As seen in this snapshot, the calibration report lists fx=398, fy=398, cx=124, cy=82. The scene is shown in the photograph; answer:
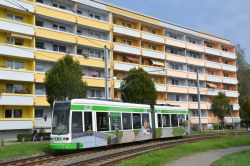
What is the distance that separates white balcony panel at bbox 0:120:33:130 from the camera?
39.7 meters

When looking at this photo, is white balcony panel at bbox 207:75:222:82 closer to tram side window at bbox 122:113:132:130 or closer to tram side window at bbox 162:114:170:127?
tram side window at bbox 162:114:170:127

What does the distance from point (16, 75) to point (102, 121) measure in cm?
2038

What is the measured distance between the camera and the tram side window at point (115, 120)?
25375 mm

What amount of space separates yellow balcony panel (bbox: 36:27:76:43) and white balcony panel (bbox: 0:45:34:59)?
8.80 ft

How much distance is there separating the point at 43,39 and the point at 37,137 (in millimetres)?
14249

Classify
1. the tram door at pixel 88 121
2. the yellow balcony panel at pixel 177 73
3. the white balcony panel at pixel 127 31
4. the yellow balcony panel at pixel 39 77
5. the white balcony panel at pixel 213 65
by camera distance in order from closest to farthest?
the tram door at pixel 88 121
the yellow balcony panel at pixel 39 77
the white balcony panel at pixel 127 31
the yellow balcony panel at pixel 177 73
the white balcony panel at pixel 213 65

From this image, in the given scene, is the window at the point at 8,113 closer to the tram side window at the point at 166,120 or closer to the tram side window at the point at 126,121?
the tram side window at the point at 166,120

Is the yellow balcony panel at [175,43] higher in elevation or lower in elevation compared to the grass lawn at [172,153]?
higher

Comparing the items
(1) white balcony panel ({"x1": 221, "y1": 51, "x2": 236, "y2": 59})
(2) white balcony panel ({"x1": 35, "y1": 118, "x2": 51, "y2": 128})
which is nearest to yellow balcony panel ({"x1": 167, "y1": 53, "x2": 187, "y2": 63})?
(1) white balcony panel ({"x1": 221, "y1": 51, "x2": 236, "y2": 59})

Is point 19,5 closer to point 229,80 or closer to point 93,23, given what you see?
point 93,23

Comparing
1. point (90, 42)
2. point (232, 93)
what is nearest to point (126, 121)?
point (90, 42)

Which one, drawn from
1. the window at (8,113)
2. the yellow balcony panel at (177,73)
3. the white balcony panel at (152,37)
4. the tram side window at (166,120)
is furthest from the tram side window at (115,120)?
the yellow balcony panel at (177,73)

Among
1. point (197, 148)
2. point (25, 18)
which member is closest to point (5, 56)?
point (25, 18)

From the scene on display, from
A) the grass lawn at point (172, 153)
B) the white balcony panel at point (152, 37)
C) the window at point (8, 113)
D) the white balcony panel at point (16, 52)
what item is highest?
the white balcony panel at point (152, 37)
